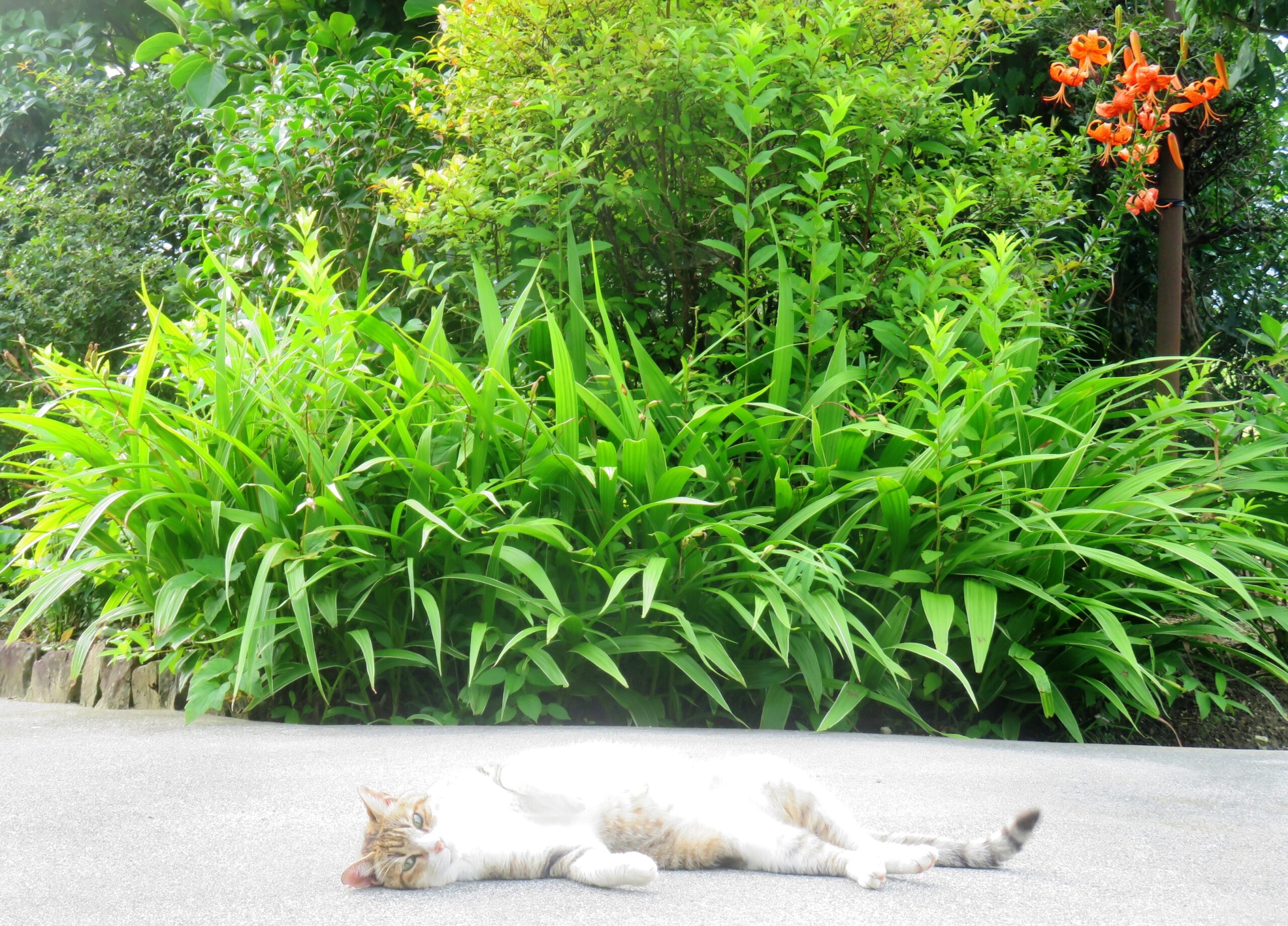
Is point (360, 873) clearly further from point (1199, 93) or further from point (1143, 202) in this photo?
point (1199, 93)

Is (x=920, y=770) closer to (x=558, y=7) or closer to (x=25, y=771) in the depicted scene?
(x=25, y=771)

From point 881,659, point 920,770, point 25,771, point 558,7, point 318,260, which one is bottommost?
point 25,771

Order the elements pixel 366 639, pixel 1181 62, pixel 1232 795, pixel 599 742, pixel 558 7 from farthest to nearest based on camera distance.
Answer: pixel 1181 62, pixel 558 7, pixel 366 639, pixel 1232 795, pixel 599 742

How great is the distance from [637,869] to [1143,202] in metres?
2.90

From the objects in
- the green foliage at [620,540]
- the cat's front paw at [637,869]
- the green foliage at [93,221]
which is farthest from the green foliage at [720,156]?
the green foliage at [93,221]

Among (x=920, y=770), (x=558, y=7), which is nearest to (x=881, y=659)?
(x=920, y=770)

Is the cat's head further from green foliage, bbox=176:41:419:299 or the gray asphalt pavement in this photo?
green foliage, bbox=176:41:419:299

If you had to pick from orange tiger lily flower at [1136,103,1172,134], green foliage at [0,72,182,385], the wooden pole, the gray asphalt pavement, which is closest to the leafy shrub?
green foliage at [0,72,182,385]

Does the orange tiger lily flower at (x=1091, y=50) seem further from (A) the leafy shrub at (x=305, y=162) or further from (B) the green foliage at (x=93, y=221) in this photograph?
(B) the green foliage at (x=93, y=221)

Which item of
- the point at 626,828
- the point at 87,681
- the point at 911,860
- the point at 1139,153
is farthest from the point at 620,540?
the point at 1139,153

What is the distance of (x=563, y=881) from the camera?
3.85 ft

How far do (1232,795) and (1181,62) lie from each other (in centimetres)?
247

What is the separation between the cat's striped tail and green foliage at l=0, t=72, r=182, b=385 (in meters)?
4.29

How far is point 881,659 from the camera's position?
2287mm
